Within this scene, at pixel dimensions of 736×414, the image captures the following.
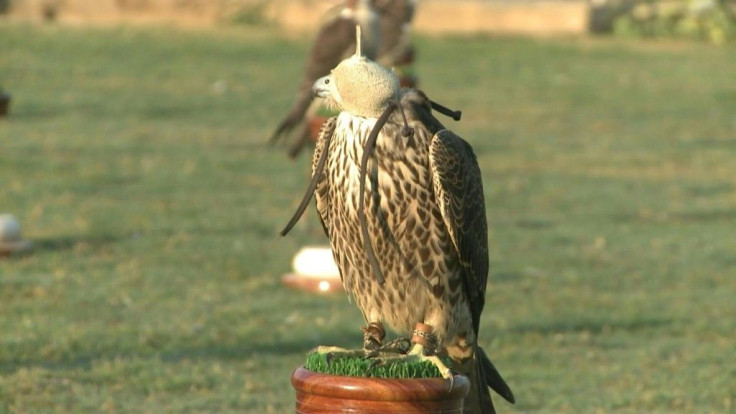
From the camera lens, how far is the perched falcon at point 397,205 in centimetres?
405

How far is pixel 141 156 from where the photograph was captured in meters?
14.1

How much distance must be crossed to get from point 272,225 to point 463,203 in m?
7.06

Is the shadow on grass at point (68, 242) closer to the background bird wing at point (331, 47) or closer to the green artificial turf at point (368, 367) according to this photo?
the background bird wing at point (331, 47)

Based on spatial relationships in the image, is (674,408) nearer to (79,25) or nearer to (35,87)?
(35,87)

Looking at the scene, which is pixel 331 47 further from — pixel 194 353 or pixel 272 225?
pixel 194 353

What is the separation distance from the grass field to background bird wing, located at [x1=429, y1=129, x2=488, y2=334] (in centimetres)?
205

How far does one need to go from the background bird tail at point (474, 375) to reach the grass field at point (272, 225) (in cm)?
182

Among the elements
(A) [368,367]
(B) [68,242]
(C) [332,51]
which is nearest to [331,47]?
(C) [332,51]

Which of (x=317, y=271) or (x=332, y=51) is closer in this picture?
(x=317, y=271)

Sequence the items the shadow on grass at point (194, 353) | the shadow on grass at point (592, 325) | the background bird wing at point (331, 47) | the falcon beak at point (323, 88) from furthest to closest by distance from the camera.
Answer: the background bird wing at point (331, 47), the shadow on grass at point (592, 325), the shadow on grass at point (194, 353), the falcon beak at point (323, 88)

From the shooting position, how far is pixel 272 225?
11297 millimetres

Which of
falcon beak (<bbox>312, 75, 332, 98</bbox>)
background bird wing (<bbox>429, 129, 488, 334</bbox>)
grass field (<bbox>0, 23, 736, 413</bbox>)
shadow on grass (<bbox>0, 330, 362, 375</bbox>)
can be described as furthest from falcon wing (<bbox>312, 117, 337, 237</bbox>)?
shadow on grass (<bbox>0, 330, 362, 375</bbox>)

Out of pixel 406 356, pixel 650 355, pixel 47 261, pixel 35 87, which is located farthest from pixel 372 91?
pixel 35 87

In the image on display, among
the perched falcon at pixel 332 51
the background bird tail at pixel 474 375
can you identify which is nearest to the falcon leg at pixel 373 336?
the background bird tail at pixel 474 375
